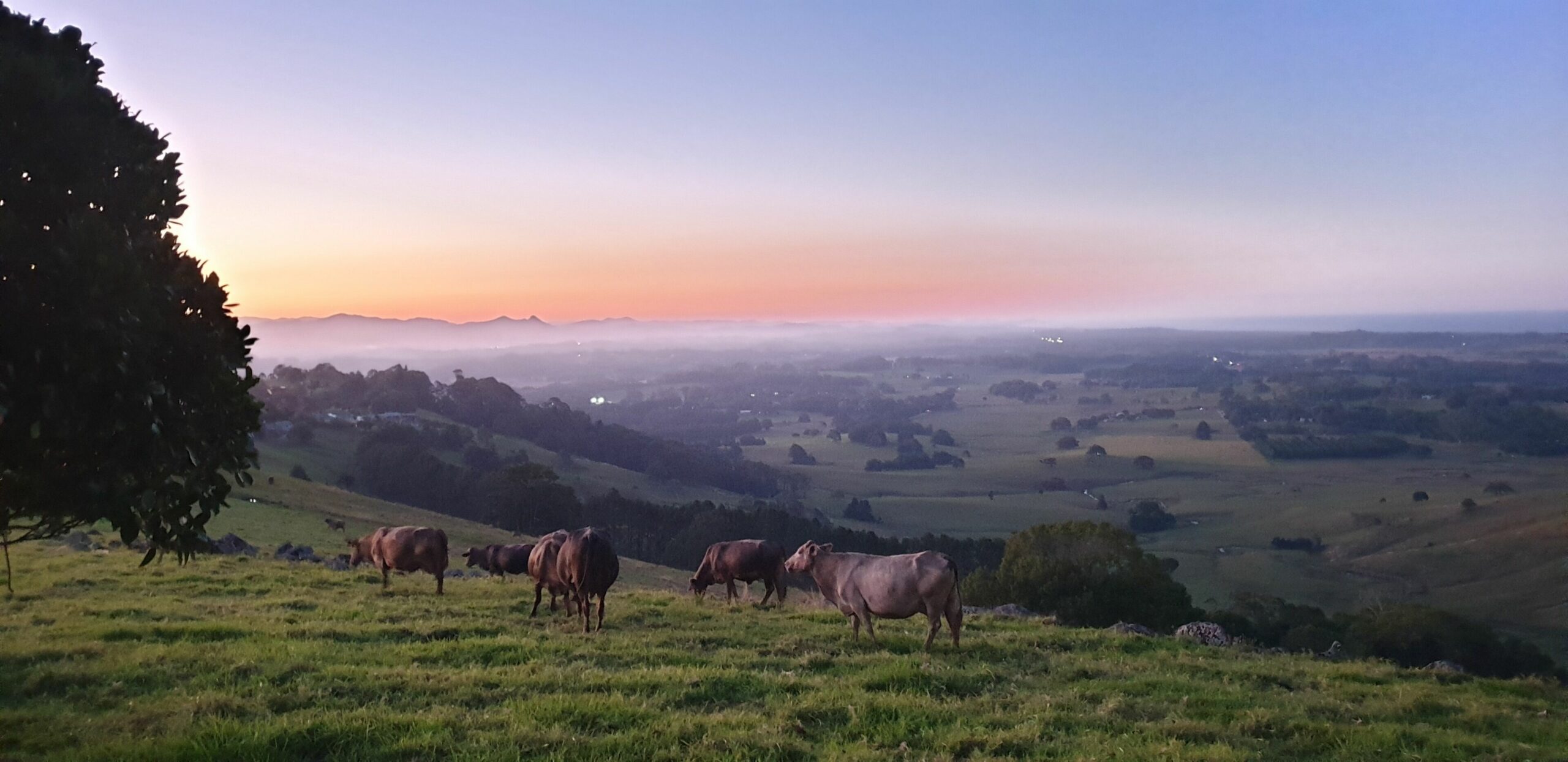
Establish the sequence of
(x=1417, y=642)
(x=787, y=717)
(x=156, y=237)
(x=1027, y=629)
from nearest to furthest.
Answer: (x=156, y=237)
(x=787, y=717)
(x=1027, y=629)
(x=1417, y=642)

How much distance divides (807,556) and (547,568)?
5183 mm

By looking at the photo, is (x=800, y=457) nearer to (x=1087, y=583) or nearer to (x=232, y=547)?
(x=1087, y=583)

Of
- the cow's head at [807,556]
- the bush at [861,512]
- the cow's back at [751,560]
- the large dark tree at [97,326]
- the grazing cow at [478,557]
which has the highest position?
the large dark tree at [97,326]

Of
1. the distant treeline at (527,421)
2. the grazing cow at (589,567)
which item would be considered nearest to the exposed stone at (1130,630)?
the grazing cow at (589,567)

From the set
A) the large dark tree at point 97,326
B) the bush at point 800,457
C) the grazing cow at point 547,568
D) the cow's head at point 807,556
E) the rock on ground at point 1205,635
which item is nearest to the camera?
the large dark tree at point 97,326

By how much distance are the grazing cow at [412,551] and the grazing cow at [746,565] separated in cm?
621

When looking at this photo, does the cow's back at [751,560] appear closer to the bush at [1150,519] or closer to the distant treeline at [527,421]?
the bush at [1150,519]

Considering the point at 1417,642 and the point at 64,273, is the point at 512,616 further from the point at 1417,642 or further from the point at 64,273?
the point at 1417,642

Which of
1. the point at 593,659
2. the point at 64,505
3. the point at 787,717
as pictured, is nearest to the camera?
the point at 64,505

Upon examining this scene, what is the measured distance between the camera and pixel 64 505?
22.6 feet

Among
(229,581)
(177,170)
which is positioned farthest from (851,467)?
(177,170)

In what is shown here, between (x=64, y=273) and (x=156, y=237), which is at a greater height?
(x=156, y=237)

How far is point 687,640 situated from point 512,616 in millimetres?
4401

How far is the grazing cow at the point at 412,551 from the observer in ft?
62.6
